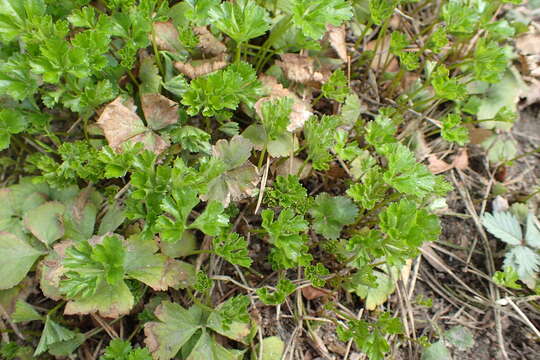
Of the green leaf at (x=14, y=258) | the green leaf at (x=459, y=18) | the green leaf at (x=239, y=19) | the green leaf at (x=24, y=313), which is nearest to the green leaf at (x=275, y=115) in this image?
the green leaf at (x=239, y=19)

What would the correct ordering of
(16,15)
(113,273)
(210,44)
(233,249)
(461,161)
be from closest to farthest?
(113,273), (233,249), (16,15), (210,44), (461,161)

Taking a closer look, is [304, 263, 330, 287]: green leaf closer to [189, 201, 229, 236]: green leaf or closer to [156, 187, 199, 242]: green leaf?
[189, 201, 229, 236]: green leaf

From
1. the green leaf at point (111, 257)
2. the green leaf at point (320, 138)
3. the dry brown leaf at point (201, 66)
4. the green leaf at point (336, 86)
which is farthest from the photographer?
the green leaf at point (336, 86)

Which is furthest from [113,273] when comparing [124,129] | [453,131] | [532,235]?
[532,235]

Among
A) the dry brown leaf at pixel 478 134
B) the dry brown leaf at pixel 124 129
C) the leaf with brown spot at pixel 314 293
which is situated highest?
the dry brown leaf at pixel 124 129

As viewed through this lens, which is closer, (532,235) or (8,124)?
(8,124)

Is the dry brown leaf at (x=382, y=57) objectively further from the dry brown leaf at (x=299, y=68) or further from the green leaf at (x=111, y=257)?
the green leaf at (x=111, y=257)

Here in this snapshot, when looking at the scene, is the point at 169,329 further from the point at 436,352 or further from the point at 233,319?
the point at 436,352
